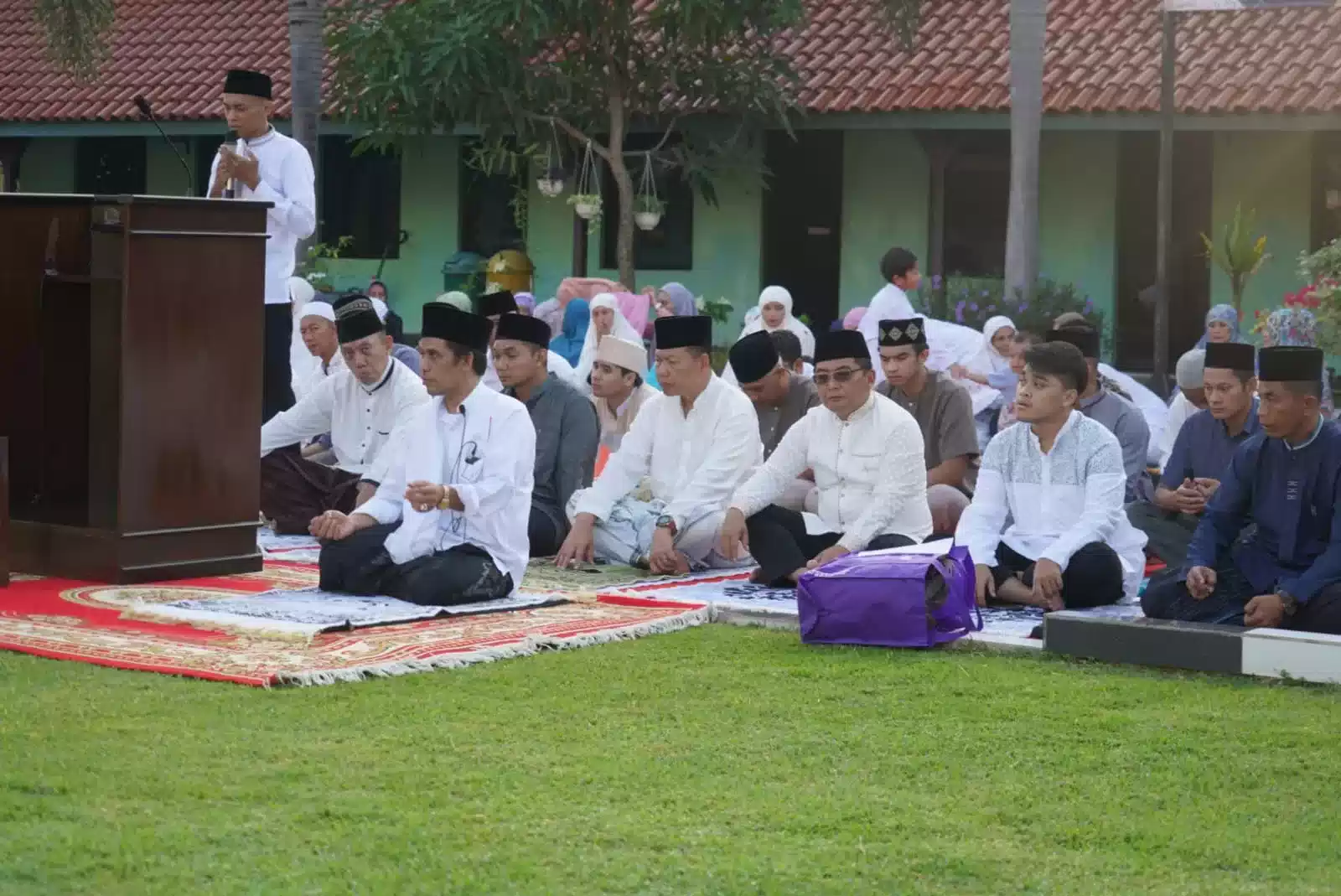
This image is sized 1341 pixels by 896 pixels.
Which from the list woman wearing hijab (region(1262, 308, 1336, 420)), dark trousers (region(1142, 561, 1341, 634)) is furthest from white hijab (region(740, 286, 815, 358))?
dark trousers (region(1142, 561, 1341, 634))

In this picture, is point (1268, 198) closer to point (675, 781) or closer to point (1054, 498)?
point (1054, 498)

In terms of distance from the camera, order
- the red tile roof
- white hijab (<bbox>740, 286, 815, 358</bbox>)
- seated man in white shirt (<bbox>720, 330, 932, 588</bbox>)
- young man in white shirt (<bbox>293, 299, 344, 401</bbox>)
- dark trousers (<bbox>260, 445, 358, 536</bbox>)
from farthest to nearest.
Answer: the red tile roof < white hijab (<bbox>740, 286, 815, 358</bbox>) < young man in white shirt (<bbox>293, 299, 344, 401</bbox>) < dark trousers (<bbox>260, 445, 358, 536</bbox>) < seated man in white shirt (<bbox>720, 330, 932, 588</bbox>)

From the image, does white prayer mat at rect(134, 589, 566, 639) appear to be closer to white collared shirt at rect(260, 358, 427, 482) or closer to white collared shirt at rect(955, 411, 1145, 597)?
white collared shirt at rect(260, 358, 427, 482)

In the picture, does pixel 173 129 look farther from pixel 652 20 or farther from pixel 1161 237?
pixel 1161 237

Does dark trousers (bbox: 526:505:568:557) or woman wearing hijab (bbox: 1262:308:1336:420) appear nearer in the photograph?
dark trousers (bbox: 526:505:568:557)

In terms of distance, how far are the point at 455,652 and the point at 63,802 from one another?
6.77ft

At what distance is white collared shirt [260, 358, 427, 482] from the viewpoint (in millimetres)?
9328

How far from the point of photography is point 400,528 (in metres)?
7.63

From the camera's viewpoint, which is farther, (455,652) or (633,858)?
(455,652)

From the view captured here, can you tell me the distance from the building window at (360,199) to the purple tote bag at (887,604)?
16544 mm

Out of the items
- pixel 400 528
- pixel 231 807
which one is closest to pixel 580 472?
pixel 400 528

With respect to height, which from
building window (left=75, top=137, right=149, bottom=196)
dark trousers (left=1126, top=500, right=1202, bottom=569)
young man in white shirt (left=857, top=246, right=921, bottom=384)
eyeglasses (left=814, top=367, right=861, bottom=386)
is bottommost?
dark trousers (left=1126, top=500, right=1202, bottom=569)

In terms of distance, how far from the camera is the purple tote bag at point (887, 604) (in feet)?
22.2

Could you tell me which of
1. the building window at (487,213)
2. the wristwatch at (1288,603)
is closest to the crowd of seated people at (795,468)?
the wristwatch at (1288,603)
